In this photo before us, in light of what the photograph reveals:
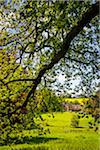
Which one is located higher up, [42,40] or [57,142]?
[42,40]

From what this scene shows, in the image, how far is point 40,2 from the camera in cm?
1382

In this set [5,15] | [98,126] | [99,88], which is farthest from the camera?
[5,15]

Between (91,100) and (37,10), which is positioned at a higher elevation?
(37,10)

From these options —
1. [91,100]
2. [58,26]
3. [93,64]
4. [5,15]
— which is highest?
[5,15]

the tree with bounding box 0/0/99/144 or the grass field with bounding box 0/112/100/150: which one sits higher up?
the tree with bounding box 0/0/99/144

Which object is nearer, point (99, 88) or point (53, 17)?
point (53, 17)

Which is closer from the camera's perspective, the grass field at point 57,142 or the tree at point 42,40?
the tree at point 42,40

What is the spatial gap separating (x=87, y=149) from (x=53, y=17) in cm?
1610

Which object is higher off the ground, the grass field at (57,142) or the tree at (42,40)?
the tree at (42,40)

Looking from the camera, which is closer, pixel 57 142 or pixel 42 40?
pixel 42 40

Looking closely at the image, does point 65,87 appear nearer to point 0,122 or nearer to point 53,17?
point 53,17

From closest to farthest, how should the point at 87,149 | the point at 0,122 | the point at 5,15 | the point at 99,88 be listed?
the point at 0,122, the point at 99,88, the point at 5,15, the point at 87,149

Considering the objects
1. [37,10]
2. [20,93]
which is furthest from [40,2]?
[20,93]

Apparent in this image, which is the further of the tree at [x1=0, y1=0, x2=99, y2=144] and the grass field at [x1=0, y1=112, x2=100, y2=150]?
the grass field at [x1=0, y1=112, x2=100, y2=150]
